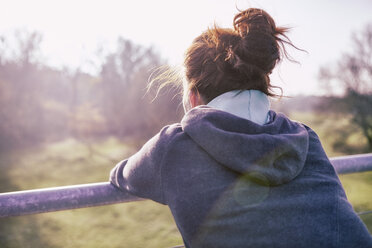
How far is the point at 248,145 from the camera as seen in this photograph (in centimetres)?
99

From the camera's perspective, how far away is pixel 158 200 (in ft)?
3.65

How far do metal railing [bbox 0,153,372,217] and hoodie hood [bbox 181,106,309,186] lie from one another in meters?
0.45

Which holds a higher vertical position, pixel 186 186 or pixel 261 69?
pixel 261 69

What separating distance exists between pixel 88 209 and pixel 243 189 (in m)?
27.9

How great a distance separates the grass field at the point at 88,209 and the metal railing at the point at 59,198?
36.6 ft

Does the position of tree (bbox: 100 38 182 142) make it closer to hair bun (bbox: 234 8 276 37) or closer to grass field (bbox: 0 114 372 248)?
grass field (bbox: 0 114 372 248)

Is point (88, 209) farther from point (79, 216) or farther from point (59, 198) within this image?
point (59, 198)

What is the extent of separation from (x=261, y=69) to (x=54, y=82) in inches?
1120

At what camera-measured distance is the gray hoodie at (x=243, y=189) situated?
0.98m

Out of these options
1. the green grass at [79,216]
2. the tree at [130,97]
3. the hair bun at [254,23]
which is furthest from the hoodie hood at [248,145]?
the tree at [130,97]

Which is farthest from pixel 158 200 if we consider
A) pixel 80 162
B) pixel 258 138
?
pixel 80 162

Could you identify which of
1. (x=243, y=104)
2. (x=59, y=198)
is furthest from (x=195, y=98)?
(x=59, y=198)

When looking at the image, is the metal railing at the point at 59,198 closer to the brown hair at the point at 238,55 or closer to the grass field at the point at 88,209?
the brown hair at the point at 238,55

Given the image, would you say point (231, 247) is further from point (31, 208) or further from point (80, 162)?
point (80, 162)
